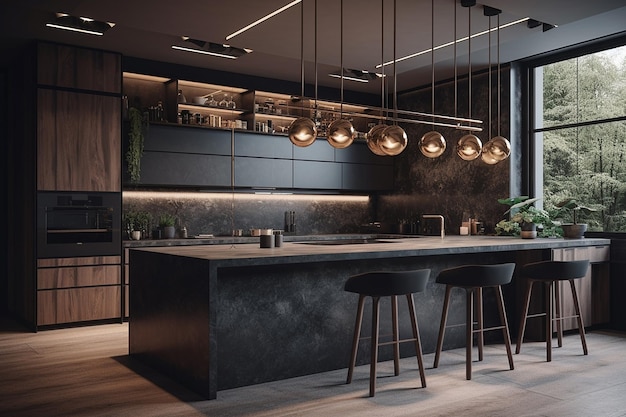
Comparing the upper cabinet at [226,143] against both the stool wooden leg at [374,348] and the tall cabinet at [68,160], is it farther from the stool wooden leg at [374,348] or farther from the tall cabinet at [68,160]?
the stool wooden leg at [374,348]

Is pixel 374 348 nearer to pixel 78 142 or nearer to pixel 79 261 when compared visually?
→ pixel 79 261

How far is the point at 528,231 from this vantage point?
235 inches

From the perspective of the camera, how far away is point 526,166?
728 cm

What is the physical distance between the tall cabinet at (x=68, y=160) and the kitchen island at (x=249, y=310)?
1628 mm

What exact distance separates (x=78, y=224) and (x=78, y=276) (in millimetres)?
555

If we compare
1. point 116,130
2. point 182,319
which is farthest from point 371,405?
point 116,130

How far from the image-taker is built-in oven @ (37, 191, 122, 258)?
6.10m

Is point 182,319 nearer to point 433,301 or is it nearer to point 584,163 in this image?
point 433,301

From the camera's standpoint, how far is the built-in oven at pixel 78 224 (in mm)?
6098

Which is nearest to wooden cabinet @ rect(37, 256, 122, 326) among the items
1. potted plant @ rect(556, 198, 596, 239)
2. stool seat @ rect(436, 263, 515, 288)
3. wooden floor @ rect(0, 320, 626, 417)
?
wooden floor @ rect(0, 320, 626, 417)

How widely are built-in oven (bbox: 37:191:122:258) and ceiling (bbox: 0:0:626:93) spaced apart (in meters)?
1.66

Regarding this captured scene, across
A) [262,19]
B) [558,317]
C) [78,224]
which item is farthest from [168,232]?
[558,317]

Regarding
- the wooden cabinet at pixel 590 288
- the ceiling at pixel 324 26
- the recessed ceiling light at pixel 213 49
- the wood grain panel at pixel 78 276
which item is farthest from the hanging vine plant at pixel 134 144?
the wooden cabinet at pixel 590 288

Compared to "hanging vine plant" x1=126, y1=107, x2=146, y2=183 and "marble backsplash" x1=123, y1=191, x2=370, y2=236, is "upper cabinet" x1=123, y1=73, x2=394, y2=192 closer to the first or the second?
"hanging vine plant" x1=126, y1=107, x2=146, y2=183
